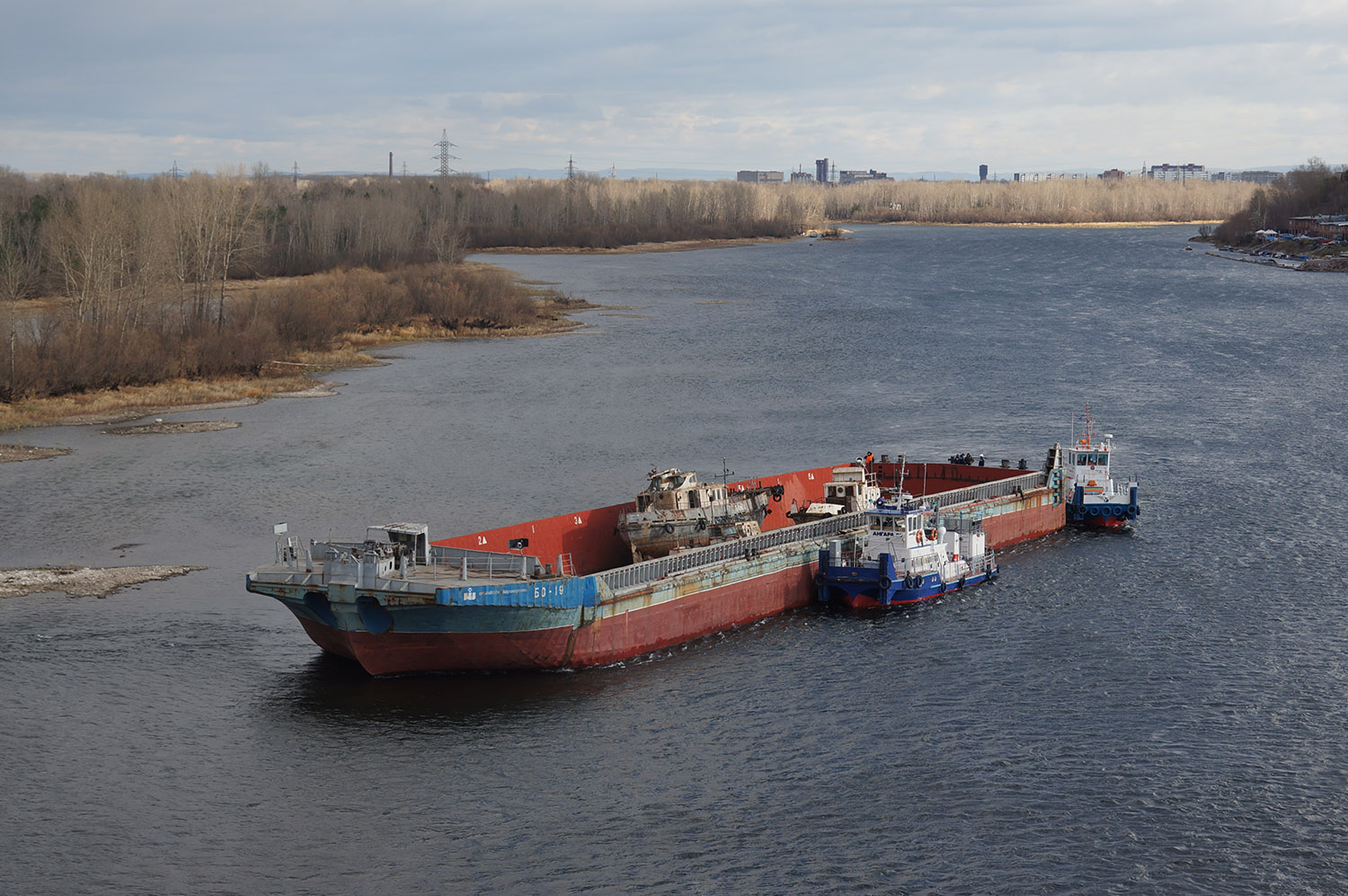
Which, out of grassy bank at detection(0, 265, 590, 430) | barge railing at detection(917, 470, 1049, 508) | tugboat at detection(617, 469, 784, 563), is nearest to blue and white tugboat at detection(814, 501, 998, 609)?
tugboat at detection(617, 469, 784, 563)

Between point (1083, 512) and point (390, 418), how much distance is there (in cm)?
3860

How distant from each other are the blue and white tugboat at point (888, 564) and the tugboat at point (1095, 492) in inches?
457

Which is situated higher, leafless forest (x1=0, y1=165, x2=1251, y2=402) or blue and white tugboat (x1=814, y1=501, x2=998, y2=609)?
leafless forest (x1=0, y1=165, x2=1251, y2=402)

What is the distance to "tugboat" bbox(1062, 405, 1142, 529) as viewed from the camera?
51.6 m

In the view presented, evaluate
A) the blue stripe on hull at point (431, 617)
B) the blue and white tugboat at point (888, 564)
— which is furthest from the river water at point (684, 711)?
the blue stripe on hull at point (431, 617)

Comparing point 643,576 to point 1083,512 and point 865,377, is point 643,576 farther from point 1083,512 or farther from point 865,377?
point 865,377

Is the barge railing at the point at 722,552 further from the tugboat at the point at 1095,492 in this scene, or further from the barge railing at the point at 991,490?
the tugboat at the point at 1095,492

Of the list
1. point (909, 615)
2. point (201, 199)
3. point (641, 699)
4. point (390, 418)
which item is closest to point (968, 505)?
point (909, 615)

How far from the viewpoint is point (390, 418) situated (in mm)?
73125

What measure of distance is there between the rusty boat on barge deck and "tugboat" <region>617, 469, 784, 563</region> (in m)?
1.52

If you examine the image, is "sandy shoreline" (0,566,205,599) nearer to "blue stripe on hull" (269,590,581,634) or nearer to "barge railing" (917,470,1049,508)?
"blue stripe on hull" (269,590,581,634)

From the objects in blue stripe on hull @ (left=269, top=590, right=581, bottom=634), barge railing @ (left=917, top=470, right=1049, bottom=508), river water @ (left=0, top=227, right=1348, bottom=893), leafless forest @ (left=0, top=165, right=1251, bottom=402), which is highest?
leafless forest @ (left=0, top=165, right=1251, bottom=402)

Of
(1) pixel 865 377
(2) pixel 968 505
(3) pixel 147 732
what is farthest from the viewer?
(1) pixel 865 377

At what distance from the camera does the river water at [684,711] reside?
25.2 m
